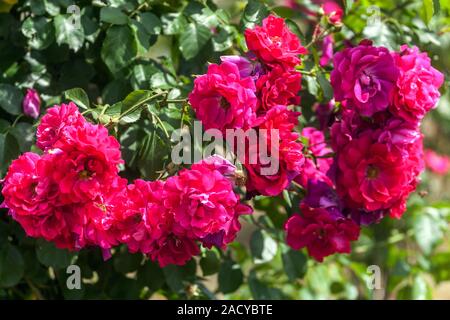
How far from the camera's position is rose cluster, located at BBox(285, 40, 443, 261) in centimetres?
132

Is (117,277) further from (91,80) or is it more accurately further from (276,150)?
(276,150)

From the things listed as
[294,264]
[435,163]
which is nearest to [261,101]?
[294,264]

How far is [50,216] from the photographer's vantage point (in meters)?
1.18

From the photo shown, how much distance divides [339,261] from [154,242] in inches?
44.9

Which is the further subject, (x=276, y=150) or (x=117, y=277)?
(x=117, y=277)

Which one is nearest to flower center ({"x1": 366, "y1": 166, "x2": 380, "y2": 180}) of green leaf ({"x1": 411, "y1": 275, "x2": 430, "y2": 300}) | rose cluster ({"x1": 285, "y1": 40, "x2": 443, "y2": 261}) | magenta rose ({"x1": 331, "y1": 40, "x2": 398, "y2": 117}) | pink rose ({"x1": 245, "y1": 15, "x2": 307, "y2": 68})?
rose cluster ({"x1": 285, "y1": 40, "x2": 443, "y2": 261})

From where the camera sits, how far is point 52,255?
1.52m

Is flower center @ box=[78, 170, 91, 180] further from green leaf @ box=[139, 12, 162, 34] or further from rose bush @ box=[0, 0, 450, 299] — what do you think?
green leaf @ box=[139, 12, 162, 34]

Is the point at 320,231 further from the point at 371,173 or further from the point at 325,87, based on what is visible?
the point at 325,87

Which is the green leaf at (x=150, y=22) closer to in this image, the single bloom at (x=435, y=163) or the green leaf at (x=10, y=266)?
the green leaf at (x=10, y=266)

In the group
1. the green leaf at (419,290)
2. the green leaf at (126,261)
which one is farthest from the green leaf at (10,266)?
the green leaf at (419,290)

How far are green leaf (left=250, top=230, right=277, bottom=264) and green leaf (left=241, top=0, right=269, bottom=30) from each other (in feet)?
1.70

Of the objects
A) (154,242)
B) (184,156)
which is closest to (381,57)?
(184,156)

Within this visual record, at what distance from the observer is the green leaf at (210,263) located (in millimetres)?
1668
